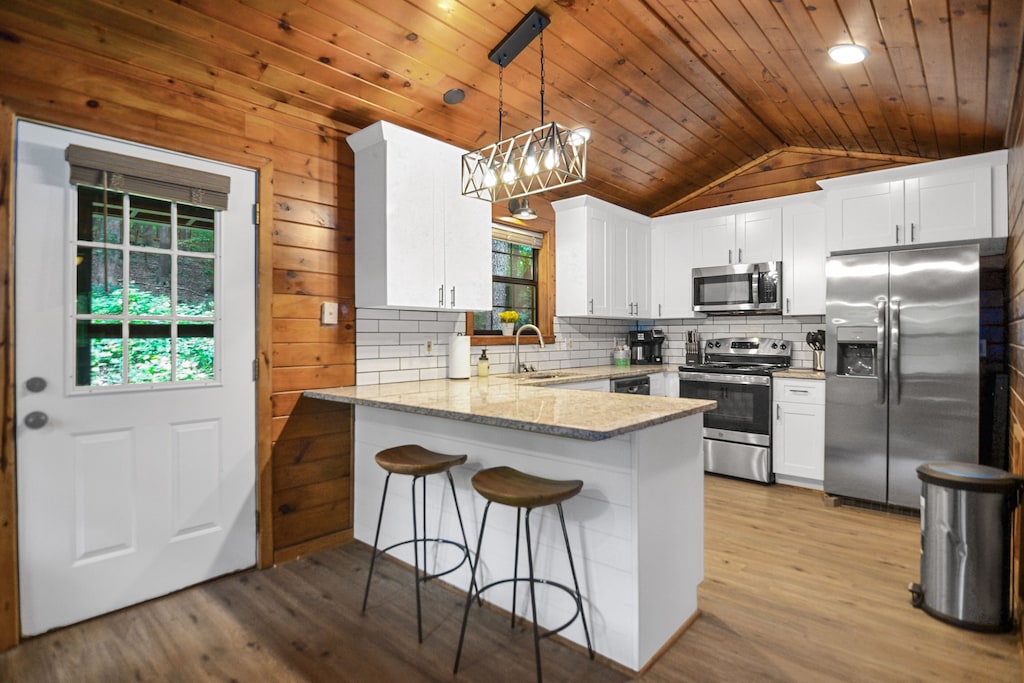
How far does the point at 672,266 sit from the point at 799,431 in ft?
6.04

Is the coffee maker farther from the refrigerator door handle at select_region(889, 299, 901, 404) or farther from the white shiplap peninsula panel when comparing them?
the white shiplap peninsula panel

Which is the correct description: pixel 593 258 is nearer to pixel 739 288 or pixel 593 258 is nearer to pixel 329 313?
pixel 739 288

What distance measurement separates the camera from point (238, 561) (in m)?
2.67

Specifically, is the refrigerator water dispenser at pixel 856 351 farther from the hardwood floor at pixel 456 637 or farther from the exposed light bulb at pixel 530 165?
the exposed light bulb at pixel 530 165

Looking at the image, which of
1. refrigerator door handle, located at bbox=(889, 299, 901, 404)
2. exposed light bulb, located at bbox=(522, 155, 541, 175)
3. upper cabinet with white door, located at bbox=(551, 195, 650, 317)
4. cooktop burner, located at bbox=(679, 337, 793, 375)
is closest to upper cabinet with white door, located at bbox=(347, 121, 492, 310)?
exposed light bulb, located at bbox=(522, 155, 541, 175)

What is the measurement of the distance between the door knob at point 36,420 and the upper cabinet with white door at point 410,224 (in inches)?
57.4

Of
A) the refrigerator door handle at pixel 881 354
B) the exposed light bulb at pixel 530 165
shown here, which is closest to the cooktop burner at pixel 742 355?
the refrigerator door handle at pixel 881 354

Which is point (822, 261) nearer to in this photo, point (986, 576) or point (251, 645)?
point (986, 576)

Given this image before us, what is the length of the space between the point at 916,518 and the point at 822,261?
1952 millimetres

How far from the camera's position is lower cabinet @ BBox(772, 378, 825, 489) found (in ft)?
13.0

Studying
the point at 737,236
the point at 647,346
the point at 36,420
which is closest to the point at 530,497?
the point at 36,420

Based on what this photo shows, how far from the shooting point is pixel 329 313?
9.66ft

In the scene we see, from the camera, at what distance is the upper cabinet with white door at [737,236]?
4425 mm

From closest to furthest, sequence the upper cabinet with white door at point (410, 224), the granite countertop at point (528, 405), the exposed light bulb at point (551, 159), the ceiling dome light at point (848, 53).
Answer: the granite countertop at point (528, 405) < the exposed light bulb at point (551, 159) < the ceiling dome light at point (848, 53) < the upper cabinet with white door at point (410, 224)
